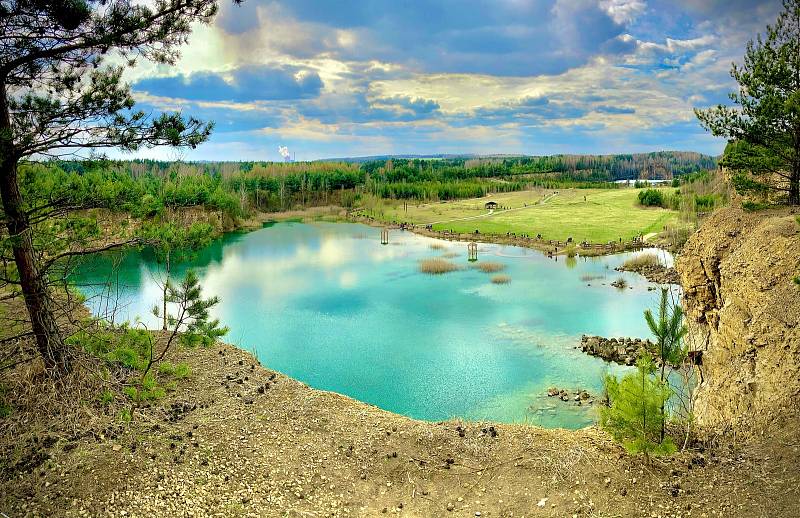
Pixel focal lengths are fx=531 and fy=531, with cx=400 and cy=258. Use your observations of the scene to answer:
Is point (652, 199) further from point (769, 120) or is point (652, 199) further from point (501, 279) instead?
point (769, 120)

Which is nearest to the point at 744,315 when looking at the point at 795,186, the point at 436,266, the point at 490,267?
the point at 795,186

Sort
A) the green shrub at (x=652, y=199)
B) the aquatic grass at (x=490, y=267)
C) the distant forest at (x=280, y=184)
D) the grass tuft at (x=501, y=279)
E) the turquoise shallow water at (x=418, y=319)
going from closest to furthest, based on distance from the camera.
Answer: the distant forest at (x=280, y=184) → the turquoise shallow water at (x=418, y=319) → the grass tuft at (x=501, y=279) → the aquatic grass at (x=490, y=267) → the green shrub at (x=652, y=199)

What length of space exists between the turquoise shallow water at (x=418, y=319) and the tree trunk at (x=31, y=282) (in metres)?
1.82

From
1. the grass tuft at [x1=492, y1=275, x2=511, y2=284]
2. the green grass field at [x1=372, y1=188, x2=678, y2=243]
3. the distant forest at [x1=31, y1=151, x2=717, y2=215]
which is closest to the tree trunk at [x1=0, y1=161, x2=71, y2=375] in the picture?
the distant forest at [x1=31, y1=151, x2=717, y2=215]

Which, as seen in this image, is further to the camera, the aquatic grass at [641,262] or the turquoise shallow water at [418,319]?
the aquatic grass at [641,262]

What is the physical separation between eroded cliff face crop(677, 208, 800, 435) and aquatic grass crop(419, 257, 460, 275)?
28.5 metres

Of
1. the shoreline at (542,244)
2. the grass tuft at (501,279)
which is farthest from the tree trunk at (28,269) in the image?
the shoreline at (542,244)

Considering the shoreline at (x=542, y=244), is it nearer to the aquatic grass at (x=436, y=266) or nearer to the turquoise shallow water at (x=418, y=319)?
the turquoise shallow water at (x=418, y=319)

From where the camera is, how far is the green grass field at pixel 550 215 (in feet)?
204

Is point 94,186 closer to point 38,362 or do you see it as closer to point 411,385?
point 38,362

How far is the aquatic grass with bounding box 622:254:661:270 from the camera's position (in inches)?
1748

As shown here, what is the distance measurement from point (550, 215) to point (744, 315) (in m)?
64.7

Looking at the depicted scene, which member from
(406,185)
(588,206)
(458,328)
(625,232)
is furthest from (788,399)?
(406,185)

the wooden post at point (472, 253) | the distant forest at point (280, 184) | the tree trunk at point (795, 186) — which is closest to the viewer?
the distant forest at point (280, 184)
